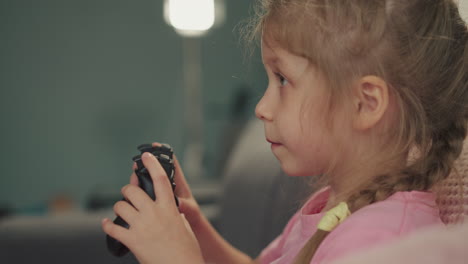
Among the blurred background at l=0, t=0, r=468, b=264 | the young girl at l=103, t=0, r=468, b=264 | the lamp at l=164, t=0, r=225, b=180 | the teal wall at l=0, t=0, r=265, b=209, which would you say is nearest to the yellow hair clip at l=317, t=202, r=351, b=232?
the young girl at l=103, t=0, r=468, b=264

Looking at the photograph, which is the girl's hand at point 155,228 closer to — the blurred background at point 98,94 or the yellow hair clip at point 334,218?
the yellow hair clip at point 334,218

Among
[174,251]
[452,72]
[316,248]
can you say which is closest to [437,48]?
[452,72]

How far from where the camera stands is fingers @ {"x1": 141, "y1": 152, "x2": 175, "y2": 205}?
60 centimetres

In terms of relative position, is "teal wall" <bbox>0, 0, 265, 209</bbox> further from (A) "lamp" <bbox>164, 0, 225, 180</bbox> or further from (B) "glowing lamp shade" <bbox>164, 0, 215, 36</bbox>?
(B) "glowing lamp shade" <bbox>164, 0, 215, 36</bbox>

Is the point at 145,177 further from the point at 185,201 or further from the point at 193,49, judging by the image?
the point at 193,49

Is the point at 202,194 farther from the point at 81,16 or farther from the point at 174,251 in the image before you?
the point at 81,16

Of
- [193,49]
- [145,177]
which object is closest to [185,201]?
[145,177]

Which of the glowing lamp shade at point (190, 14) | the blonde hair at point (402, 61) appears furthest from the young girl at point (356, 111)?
the glowing lamp shade at point (190, 14)

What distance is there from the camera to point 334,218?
569mm

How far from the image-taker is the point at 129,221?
593 millimetres

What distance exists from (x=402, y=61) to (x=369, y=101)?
5 cm

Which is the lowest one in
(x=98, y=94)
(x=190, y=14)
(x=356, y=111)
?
(x=98, y=94)

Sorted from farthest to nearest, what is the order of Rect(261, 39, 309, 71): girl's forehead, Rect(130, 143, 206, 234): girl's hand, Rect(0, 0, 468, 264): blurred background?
Rect(0, 0, 468, 264): blurred background → Rect(130, 143, 206, 234): girl's hand → Rect(261, 39, 309, 71): girl's forehead

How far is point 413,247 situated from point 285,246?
0.45m
